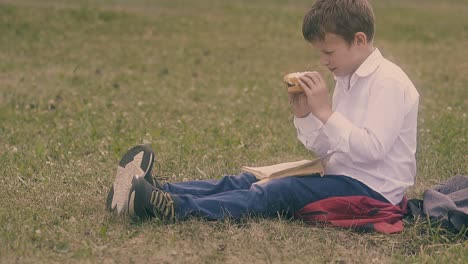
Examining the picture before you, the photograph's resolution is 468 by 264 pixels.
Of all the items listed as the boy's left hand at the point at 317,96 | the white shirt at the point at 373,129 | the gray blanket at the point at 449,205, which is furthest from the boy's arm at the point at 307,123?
the gray blanket at the point at 449,205

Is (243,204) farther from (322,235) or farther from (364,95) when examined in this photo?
(364,95)

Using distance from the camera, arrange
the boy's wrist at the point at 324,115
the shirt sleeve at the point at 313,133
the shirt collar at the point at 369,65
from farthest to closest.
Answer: the shirt sleeve at the point at 313,133, the shirt collar at the point at 369,65, the boy's wrist at the point at 324,115

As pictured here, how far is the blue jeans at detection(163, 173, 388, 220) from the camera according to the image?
4.76m

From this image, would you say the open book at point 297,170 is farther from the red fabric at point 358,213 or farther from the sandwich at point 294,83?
the sandwich at point 294,83

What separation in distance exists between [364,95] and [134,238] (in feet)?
4.65

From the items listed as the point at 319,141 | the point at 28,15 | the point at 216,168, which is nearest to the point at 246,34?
the point at 28,15

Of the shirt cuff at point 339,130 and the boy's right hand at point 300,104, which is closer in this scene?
the shirt cuff at point 339,130

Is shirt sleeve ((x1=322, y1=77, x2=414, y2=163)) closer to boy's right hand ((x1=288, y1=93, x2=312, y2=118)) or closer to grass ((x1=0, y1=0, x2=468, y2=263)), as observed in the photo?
boy's right hand ((x1=288, y1=93, x2=312, y2=118))

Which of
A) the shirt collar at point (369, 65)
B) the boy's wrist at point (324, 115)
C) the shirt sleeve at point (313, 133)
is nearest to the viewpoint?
the boy's wrist at point (324, 115)

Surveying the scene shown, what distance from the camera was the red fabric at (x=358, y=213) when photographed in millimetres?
4719

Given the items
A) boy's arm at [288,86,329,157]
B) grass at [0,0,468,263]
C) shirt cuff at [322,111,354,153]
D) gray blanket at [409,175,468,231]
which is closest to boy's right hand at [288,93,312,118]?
boy's arm at [288,86,329,157]

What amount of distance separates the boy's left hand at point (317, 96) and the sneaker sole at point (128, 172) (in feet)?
2.99

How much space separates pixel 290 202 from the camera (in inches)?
190

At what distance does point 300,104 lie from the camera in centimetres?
482
